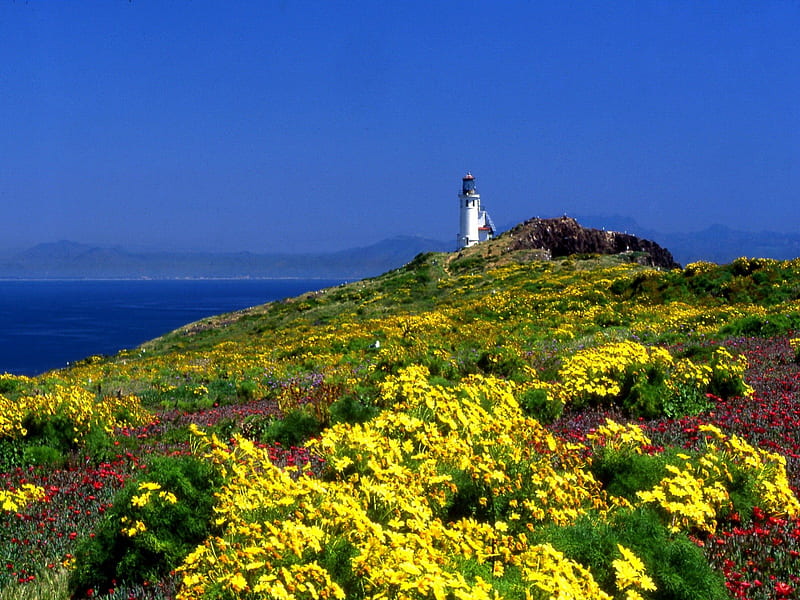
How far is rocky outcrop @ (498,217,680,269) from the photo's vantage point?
62.2m

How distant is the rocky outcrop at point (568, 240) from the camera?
62.2 m

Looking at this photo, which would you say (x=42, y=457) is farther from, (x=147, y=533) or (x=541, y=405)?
(x=541, y=405)

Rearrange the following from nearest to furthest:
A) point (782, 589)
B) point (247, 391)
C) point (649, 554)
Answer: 1. point (782, 589)
2. point (649, 554)
3. point (247, 391)

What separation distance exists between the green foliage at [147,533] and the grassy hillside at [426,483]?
0.02 meters

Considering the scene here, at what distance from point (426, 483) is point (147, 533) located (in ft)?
8.67

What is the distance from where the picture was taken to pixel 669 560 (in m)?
5.03

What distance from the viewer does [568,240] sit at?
2520 inches

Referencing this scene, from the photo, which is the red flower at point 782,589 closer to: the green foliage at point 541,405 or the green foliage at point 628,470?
the green foliage at point 628,470

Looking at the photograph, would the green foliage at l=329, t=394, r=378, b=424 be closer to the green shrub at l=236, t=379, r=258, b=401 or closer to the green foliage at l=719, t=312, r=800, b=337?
the green shrub at l=236, t=379, r=258, b=401

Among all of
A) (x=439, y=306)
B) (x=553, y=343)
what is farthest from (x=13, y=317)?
(x=553, y=343)

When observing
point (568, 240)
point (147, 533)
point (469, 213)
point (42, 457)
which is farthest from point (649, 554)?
point (469, 213)

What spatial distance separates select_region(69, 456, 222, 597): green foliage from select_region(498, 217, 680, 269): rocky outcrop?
56.0 m

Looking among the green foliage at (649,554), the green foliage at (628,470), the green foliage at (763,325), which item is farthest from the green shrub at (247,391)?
the green foliage at (763,325)

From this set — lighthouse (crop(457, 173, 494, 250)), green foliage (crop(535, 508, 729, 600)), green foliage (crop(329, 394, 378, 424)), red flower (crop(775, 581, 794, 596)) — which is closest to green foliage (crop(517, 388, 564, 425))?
green foliage (crop(329, 394, 378, 424))
